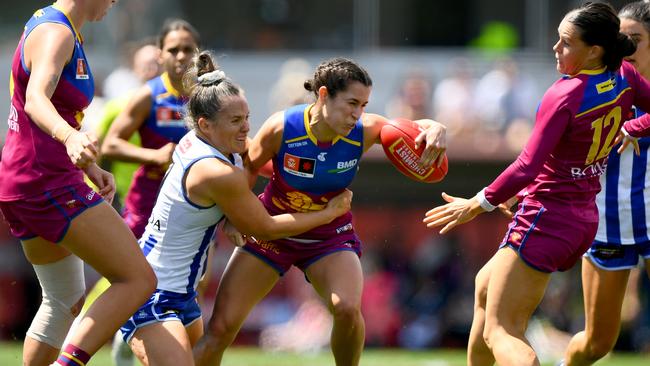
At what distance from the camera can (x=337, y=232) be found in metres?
5.86

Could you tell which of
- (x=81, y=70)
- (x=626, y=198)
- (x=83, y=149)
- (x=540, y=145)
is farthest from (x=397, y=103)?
(x=83, y=149)

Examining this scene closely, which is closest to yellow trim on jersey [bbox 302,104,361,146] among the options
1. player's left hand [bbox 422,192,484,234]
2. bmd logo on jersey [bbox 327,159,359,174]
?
bmd logo on jersey [bbox 327,159,359,174]

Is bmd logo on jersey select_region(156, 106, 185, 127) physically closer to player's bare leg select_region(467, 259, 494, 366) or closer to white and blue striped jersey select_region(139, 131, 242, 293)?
white and blue striped jersey select_region(139, 131, 242, 293)

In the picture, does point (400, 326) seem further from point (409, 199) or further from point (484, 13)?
point (484, 13)

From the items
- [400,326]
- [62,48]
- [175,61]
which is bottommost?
[400,326]

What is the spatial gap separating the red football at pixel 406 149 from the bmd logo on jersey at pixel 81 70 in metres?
1.64

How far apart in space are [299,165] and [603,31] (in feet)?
5.50

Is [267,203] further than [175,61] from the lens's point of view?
No

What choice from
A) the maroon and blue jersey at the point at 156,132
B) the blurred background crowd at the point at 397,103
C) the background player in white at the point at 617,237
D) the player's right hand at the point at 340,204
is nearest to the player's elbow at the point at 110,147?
the maroon and blue jersey at the point at 156,132

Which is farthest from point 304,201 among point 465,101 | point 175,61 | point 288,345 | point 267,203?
point 465,101

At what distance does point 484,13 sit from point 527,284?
1042 cm

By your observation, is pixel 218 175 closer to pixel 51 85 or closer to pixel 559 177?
pixel 51 85

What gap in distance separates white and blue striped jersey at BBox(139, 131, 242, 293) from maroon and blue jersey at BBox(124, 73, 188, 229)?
1733 mm

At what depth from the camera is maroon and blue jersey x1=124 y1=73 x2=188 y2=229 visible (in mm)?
7012
